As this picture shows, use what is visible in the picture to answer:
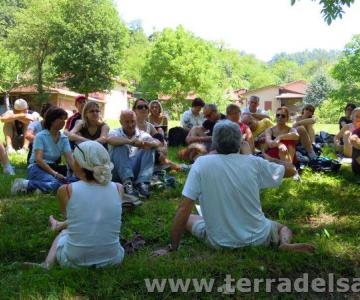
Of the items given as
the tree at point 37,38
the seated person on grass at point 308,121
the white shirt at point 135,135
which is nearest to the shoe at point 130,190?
the white shirt at point 135,135

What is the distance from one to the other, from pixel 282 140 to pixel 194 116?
3.30m

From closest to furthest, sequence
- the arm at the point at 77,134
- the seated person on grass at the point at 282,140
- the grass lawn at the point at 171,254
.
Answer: the grass lawn at the point at 171,254 < the arm at the point at 77,134 < the seated person on grass at the point at 282,140

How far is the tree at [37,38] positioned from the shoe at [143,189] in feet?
122

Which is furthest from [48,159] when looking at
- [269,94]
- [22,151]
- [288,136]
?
[269,94]

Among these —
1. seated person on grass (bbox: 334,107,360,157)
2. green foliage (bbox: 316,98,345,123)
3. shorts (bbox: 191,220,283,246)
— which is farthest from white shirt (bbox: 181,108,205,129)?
green foliage (bbox: 316,98,345,123)

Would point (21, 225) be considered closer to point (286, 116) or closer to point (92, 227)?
point (92, 227)

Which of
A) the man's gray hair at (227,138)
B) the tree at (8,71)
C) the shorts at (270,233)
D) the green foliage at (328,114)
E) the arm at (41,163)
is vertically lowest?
the green foliage at (328,114)

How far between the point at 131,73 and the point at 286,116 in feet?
206

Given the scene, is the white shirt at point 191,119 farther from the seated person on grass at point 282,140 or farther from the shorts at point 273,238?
the shorts at point 273,238

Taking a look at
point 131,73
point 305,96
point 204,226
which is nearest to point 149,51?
point 131,73

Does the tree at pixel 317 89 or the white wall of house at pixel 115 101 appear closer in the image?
the white wall of house at pixel 115 101

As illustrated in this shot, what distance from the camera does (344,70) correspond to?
33812mm

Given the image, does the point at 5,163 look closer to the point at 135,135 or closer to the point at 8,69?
the point at 135,135

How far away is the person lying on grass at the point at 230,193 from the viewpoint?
384 cm
